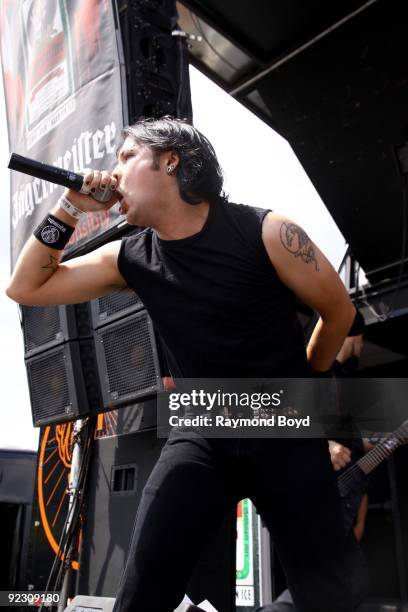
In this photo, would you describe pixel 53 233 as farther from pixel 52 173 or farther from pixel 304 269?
pixel 304 269

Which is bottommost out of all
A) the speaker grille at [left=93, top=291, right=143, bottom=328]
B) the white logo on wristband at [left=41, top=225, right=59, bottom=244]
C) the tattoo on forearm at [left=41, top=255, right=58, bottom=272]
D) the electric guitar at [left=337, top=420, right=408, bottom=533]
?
the electric guitar at [left=337, top=420, right=408, bottom=533]

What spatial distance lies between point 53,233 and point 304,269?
30.4 inches

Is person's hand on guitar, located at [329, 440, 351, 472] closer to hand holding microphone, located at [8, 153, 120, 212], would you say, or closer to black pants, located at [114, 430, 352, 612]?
black pants, located at [114, 430, 352, 612]

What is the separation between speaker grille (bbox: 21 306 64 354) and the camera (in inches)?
134

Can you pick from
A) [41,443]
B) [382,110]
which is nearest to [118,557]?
[41,443]

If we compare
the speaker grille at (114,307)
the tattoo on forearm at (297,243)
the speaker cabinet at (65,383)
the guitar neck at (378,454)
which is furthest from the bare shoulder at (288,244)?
the guitar neck at (378,454)

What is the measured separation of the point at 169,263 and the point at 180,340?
0.74ft

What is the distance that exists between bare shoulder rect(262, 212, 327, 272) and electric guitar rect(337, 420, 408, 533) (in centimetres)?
232

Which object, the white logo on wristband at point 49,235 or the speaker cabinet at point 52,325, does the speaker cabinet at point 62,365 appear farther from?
the white logo on wristband at point 49,235

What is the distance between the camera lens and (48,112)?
3.65 metres

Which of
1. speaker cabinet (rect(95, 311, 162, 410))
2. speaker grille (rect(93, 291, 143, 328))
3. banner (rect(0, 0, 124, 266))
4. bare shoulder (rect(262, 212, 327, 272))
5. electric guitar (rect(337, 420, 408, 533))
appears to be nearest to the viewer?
bare shoulder (rect(262, 212, 327, 272))

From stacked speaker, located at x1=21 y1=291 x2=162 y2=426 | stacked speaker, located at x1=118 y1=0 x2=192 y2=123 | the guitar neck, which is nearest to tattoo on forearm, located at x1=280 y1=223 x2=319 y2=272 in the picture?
stacked speaker, located at x1=21 y1=291 x2=162 y2=426

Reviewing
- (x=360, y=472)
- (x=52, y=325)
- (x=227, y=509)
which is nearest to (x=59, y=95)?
(x=52, y=325)

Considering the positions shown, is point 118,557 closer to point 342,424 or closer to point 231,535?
point 231,535
